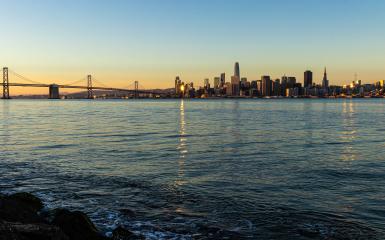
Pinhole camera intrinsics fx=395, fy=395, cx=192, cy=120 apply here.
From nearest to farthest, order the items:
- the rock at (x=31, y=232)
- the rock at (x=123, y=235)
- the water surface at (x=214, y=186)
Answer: the rock at (x=31, y=232)
the rock at (x=123, y=235)
the water surface at (x=214, y=186)

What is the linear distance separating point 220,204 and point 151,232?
9.11ft

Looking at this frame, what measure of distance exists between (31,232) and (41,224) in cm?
50

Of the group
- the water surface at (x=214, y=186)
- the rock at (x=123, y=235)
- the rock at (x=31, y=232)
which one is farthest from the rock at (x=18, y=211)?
the rock at (x=123, y=235)

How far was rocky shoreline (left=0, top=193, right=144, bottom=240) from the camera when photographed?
7098 millimetres

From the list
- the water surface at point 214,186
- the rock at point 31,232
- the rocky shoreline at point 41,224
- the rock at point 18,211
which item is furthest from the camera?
the water surface at point 214,186

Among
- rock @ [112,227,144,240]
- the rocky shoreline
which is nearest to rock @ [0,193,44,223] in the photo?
the rocky shoreline

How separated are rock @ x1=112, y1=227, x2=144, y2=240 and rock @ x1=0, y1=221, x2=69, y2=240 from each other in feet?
5.14

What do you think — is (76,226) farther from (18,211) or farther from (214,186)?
(214,186)

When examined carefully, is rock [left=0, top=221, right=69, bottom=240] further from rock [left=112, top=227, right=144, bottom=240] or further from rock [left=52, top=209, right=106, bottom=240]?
rock [left=112, top=227, right=144, bottom=240]

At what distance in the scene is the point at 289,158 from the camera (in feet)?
64.1

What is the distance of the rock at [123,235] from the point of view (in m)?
8.90

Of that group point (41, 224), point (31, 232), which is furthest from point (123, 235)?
point (31, 232)

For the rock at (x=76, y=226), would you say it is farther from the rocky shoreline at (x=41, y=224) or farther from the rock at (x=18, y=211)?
the rock at (x=18, y=211)

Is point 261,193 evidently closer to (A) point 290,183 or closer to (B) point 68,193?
(A) point 290,183
